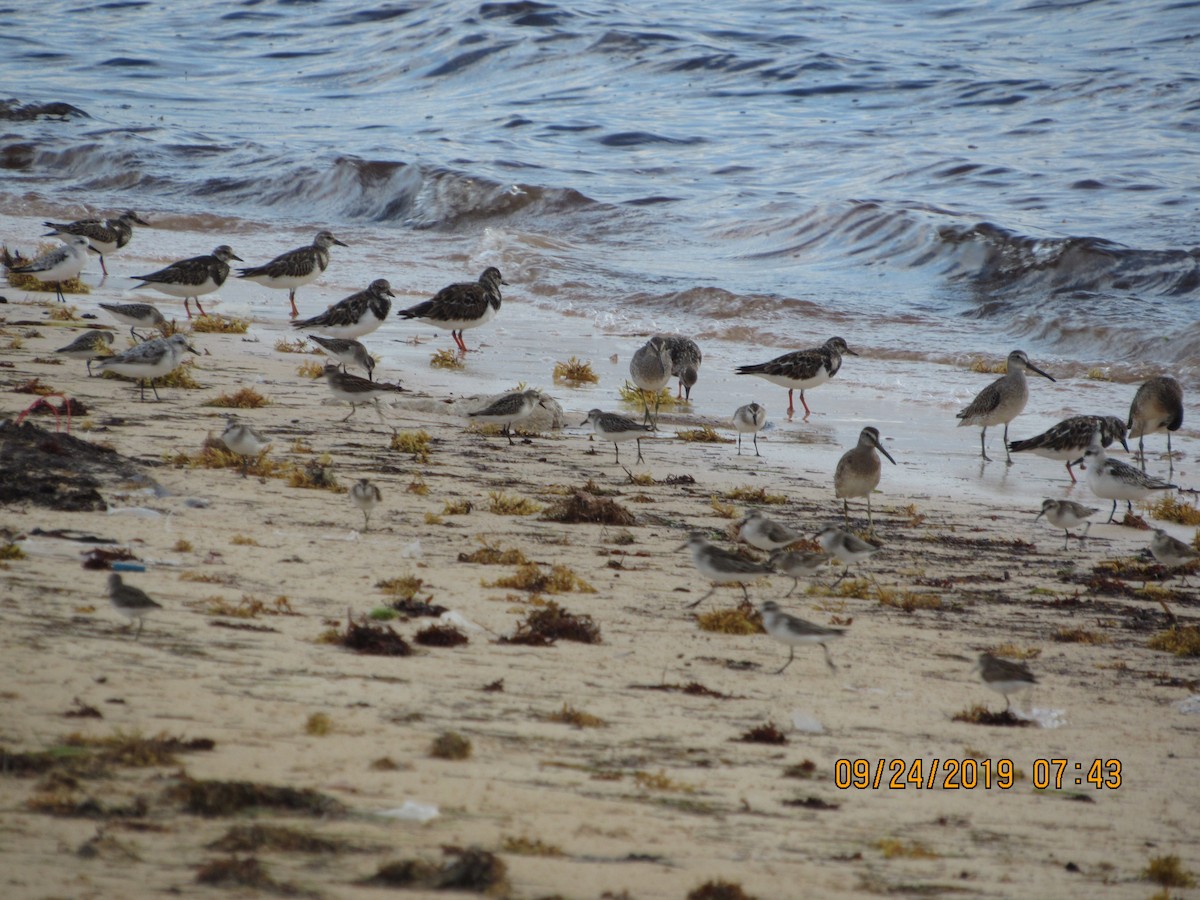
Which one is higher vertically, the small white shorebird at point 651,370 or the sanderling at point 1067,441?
the small white shorebird at point 651,370

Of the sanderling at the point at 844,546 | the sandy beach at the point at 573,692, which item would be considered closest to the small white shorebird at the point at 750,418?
the sandy beach at the point at 573,692

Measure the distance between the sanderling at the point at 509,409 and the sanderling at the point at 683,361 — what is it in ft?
11.0

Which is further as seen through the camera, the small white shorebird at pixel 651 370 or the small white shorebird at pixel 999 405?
the small white shorebird at pixel 651 370

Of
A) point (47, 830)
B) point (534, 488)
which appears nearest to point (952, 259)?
point (534, 488)

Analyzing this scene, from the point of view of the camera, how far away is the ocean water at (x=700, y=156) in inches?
808

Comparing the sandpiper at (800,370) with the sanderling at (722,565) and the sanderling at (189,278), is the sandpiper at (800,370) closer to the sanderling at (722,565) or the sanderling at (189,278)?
the sanderling at (189,278)

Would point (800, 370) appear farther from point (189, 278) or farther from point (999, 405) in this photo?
point (189, 278)

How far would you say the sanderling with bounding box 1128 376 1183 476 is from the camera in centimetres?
1261

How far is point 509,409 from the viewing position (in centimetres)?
1102

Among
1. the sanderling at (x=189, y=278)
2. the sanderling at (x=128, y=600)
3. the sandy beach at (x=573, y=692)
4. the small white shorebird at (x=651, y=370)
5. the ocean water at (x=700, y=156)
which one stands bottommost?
the sandy beach at (x=573, y=692)

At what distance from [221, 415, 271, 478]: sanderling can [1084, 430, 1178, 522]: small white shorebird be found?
21.1ft

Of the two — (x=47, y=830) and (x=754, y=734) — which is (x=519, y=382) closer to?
(x=754, y=734)

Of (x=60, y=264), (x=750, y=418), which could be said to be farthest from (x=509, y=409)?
(x=60, y=264)

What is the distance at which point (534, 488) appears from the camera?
31.2 feet
